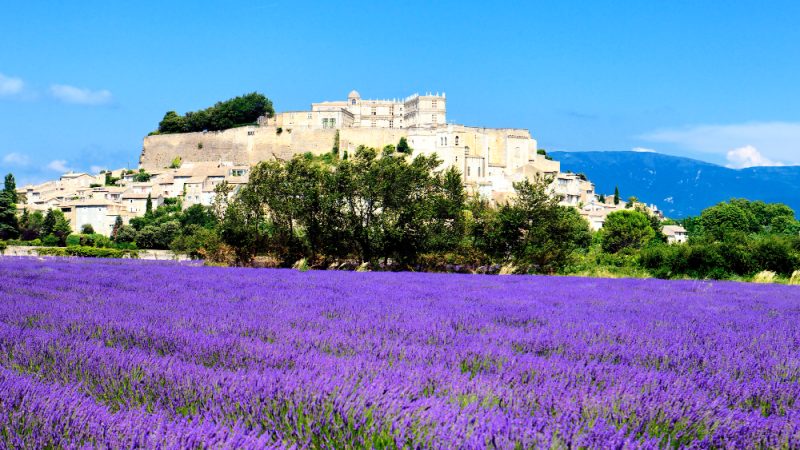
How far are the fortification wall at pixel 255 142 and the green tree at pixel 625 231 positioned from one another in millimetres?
33517

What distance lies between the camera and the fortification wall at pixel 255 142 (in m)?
92.6

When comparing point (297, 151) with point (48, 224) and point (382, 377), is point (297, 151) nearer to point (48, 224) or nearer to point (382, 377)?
point (48, 224)

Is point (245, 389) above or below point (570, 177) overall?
below

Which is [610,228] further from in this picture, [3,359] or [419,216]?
[3,359]

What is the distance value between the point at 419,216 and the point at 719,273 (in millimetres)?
8907

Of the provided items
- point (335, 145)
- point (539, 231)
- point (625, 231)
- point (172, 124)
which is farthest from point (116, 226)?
point (539, 231)

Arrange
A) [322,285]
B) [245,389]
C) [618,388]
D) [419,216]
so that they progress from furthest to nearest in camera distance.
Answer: [419,216]
[322,285]
[618,388]
[245,389]

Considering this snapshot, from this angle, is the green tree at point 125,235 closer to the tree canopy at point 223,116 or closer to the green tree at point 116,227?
the green tree at point 116,227

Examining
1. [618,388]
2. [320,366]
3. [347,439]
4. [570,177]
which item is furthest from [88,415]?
[570,177]

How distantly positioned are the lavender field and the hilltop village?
78.2 meters

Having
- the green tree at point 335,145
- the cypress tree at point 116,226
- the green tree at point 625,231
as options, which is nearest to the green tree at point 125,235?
the cypress tree at point 116,226

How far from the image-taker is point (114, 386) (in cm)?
314

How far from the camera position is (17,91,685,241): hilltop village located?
282 ft

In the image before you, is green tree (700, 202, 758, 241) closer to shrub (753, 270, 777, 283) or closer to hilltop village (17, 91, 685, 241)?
hilltop village (17, 91, 685, 241)
